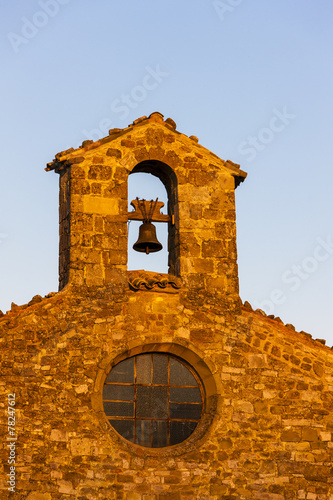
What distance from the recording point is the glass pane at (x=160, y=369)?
12805 mm

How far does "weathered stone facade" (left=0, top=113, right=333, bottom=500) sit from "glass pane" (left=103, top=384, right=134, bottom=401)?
229mm

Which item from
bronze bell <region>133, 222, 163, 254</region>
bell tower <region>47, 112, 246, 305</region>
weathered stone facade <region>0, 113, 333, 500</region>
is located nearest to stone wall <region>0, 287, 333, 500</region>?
weathered stone facade <region>0, 113, 333, 500</region>

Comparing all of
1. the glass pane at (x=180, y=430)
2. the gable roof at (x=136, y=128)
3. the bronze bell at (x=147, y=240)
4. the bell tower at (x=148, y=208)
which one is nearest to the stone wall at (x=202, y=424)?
the glass pane at (x=180, y=430)

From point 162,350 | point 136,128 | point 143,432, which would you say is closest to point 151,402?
point 143,432

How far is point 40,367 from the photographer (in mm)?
12312

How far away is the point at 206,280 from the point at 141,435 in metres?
2.52

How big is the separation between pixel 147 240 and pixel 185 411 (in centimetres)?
268

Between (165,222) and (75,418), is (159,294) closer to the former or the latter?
(165,222)

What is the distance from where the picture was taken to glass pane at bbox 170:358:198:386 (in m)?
12.8

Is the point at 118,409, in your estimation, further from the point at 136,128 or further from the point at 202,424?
the point at 136,128

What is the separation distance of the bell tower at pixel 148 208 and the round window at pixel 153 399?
4.06 ft

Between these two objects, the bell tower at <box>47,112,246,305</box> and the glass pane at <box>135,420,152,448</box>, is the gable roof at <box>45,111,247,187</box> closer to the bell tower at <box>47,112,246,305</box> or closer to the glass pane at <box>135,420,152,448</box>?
the bell tower at <box>47,112,246,305</box>

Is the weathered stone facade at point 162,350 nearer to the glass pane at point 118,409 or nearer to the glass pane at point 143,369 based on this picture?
the glass pane at point 143,369

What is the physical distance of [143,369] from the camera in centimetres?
1280
